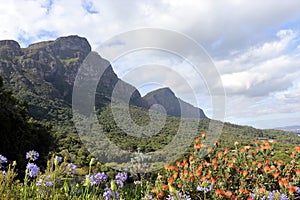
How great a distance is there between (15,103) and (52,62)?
9399cm

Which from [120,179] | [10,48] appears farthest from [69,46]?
[120,179]

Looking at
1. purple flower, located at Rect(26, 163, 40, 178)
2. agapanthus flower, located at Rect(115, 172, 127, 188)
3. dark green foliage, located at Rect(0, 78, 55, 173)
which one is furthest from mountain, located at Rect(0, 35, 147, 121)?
purple flower, located at Rect(26, 163, 40, 178)

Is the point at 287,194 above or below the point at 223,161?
below

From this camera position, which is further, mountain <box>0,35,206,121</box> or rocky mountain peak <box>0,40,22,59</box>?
rocky mountain peak <box>0,40,22,59</box>

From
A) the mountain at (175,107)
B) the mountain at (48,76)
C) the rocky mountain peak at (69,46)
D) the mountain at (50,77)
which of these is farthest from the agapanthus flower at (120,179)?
the rocky mountain peak at (69,46)

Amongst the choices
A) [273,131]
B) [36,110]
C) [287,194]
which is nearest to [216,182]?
[287,194]

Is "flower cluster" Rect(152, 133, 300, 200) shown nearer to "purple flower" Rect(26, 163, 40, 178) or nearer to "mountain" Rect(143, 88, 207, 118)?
"purple flower" Rect(26, 163, 40, 178)

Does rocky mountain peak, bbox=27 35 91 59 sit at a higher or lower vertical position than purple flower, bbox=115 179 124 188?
higher

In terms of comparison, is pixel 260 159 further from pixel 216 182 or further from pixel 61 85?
pixel 61 85

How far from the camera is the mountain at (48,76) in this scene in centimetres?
5569

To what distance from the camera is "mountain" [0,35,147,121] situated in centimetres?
5569

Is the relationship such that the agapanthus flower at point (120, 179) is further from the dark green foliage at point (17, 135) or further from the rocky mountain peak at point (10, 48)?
the rocky mountain peak at point (10, 48)

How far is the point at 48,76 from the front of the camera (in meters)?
90.2

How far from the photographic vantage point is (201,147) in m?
4.44
